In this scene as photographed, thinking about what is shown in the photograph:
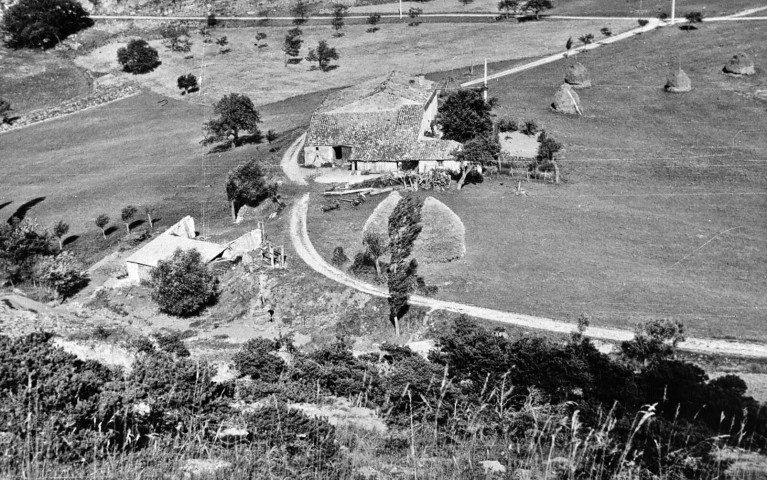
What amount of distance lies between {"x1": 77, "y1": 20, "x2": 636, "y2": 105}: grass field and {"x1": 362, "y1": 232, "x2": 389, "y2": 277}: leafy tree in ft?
183

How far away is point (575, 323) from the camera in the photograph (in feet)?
127

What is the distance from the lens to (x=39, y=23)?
5143 inches

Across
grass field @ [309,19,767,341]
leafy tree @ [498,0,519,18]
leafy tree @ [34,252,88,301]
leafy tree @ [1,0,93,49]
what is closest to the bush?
grass field @ [309,19,767,341]

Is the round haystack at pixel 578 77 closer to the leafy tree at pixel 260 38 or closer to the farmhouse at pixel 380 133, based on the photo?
the farmhouse at pixel 380 133

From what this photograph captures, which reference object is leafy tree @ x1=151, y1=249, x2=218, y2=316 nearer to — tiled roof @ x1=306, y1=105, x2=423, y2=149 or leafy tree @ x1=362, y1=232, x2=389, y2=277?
leafy tree @ x1=362, y1=232, x2=389, y2=277

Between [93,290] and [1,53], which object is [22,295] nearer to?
[93,290]

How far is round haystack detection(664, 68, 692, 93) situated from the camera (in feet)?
268

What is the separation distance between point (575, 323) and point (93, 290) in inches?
1318

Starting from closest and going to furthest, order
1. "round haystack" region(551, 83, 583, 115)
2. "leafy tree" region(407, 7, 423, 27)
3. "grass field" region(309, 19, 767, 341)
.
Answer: "grass field" region(309, 19, 767, 341)
"round haystack" region(551, 83, 583, 115)
"leafy tree" region(407, 7, 423, 27)

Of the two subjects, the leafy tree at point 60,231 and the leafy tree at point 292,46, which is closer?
the leafy tree at point 60,231

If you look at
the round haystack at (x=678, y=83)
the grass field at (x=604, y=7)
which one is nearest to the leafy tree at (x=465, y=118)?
the round haystack at (x=678, y=83)

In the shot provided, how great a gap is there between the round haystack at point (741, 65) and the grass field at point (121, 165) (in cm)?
4974

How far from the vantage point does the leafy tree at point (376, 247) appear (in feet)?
152

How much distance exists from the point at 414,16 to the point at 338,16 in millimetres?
13784
